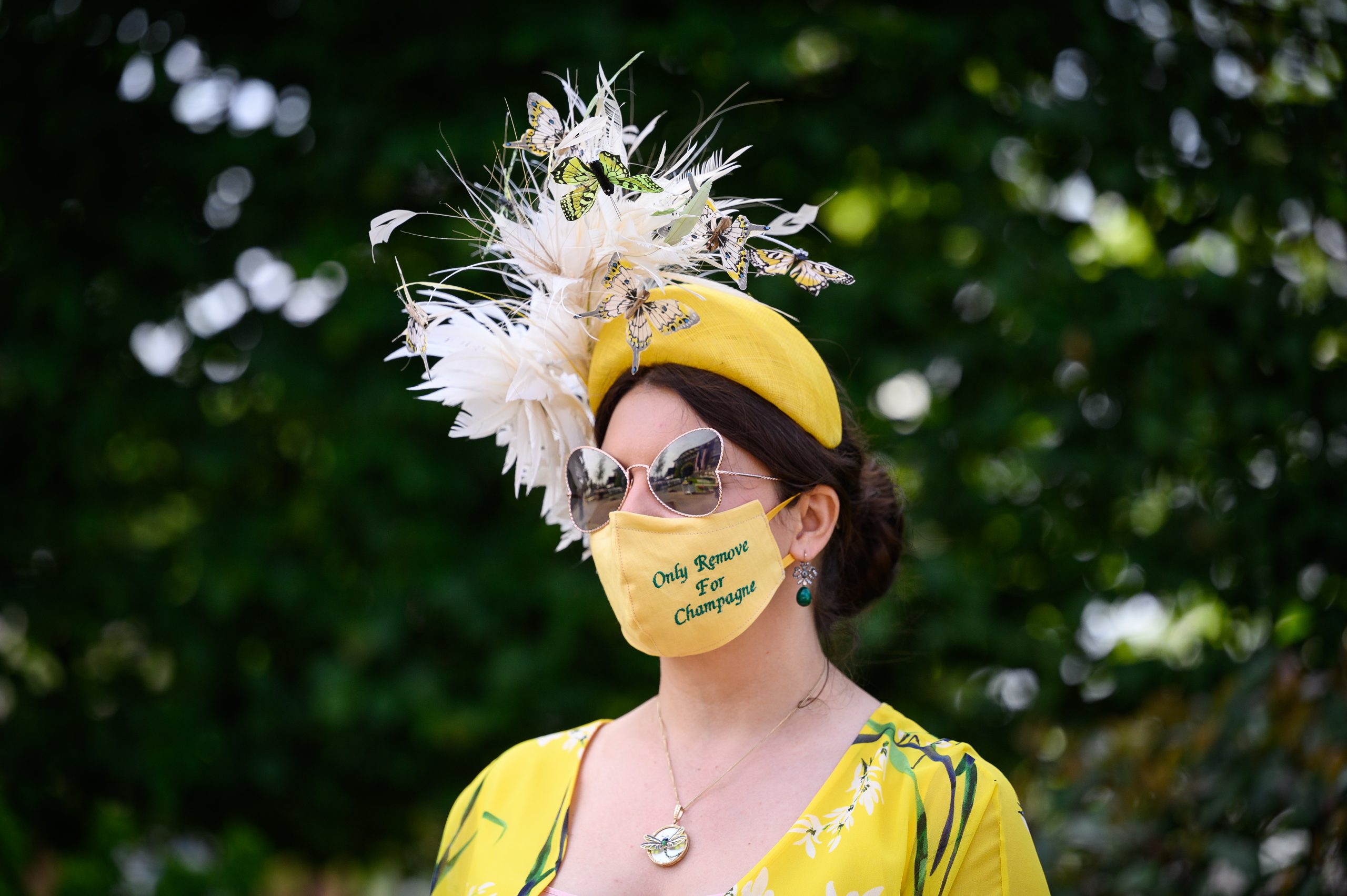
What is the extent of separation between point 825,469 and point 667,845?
736mm

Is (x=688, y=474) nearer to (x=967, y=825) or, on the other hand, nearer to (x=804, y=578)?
(x=804, y=578)

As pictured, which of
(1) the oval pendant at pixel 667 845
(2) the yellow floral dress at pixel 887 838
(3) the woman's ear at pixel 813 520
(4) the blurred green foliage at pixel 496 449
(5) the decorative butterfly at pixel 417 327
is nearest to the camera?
(2) the yellow floral dress at pixel 887 838

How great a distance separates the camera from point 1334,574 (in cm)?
327

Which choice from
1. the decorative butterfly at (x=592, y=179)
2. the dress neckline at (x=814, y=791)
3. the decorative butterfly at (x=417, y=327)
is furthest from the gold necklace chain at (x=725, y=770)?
Result: the decorative butterfly at (x=592, y=179)

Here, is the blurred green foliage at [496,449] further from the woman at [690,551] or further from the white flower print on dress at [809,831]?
the white flower print on dress at [809,831]

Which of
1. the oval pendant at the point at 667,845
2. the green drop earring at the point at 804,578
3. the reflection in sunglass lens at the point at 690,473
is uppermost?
the reflection in sunglass lens at the point at 690,473

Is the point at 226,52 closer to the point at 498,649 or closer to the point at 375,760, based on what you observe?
the point at 498,649

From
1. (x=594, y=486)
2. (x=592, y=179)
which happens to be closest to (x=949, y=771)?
(x=594, y=486)

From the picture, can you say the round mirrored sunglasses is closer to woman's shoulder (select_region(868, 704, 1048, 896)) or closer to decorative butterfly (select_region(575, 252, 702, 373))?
decorative butterfly (select_region(575, 252, 702, 373))

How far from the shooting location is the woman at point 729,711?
1.66 metres

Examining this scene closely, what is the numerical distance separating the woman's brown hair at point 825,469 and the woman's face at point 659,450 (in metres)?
0.02

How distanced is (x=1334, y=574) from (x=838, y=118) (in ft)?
7.21

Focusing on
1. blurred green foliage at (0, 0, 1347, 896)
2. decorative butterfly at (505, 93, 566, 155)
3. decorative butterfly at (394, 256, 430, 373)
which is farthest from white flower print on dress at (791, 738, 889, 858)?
blurred green foliage at (0, 0, 1347, 896)

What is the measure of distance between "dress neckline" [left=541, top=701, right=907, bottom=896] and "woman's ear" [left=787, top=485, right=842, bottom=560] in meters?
0.32
